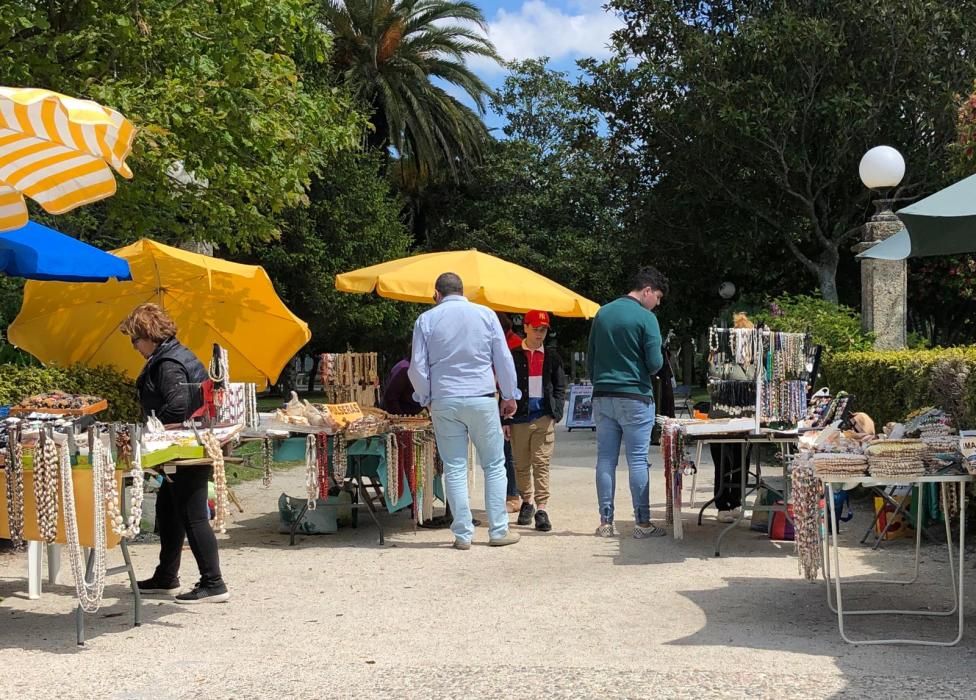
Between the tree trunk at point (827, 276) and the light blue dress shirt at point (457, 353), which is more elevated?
the tree trunk at point (827, 276)

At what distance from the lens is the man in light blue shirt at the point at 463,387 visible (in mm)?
7996

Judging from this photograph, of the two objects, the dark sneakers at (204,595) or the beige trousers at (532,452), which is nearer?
the dark sneakers at (204,595)

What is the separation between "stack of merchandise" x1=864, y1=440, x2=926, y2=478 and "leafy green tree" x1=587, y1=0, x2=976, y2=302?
54.1 ft

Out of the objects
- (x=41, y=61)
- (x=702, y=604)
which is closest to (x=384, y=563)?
Answer: (x=702, y=604)

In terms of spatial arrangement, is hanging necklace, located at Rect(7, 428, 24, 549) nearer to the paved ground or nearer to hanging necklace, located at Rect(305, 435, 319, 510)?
the paved ground

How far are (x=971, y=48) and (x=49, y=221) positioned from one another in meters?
16.6

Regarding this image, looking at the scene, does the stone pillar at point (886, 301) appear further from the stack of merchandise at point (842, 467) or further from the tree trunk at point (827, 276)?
the tree trunk at point (827, 276)

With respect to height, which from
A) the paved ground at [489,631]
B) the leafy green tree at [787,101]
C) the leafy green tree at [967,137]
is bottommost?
the paved ground at [489,631]

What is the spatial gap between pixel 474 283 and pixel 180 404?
3.74 m

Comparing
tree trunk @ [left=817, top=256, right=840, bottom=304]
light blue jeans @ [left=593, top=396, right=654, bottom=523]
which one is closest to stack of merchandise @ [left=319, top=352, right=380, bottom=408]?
light blue jeans @ [left=593, top=396, right=654, bottom=523]

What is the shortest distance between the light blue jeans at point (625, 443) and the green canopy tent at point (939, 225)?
2550mm

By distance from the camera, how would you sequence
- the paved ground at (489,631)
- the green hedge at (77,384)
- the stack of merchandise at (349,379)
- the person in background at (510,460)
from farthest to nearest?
the stack of merchandise at (349,379)
the person in background at (510,460)
the green hedge at (77,384)
the paved ground at (489,631)

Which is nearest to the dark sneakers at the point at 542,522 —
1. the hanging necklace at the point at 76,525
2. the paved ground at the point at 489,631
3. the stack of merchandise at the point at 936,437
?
the paved ground at the point at 489,631

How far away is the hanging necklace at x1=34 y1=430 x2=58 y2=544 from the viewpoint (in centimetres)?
530
